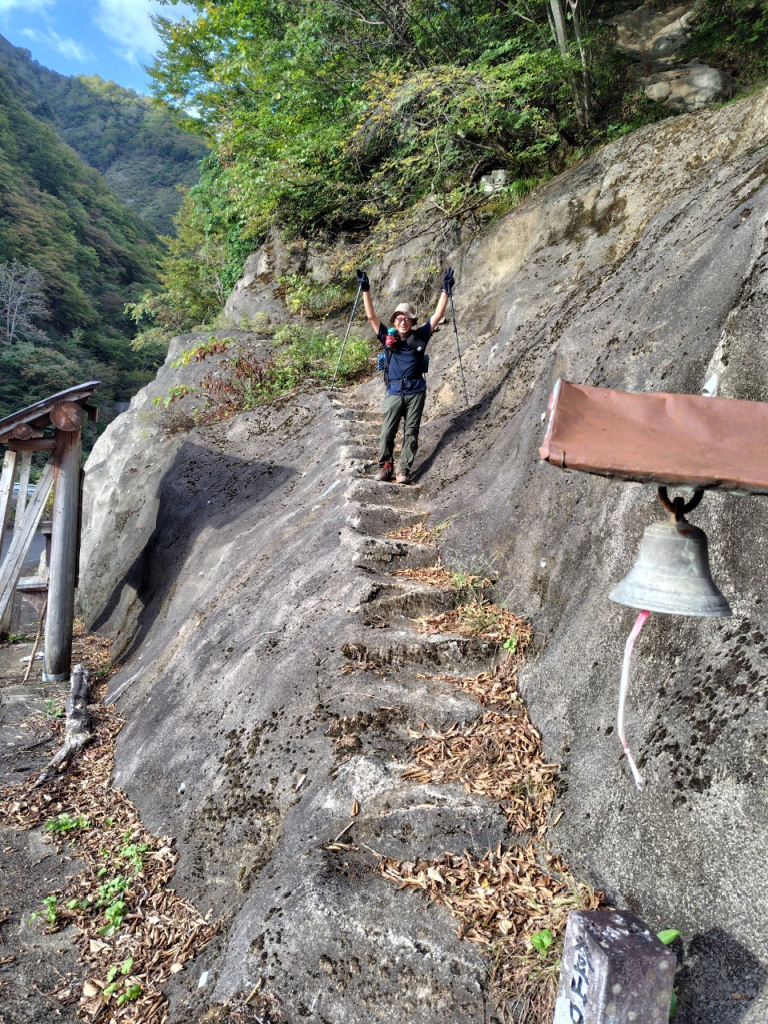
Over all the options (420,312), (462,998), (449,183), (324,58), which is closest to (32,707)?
(462,998)

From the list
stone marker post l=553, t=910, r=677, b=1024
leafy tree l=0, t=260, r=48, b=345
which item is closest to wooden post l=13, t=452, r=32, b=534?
stone marker post l=553, t=910, r=677, b=1024

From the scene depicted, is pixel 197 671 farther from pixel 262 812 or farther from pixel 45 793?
pixel 262 812

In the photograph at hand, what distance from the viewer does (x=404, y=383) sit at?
7238 mm

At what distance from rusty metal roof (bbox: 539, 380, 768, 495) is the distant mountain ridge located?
87925mm

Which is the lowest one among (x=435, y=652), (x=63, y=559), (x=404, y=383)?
(x=63, y=559)

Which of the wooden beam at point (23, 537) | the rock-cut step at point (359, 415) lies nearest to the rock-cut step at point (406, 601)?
the rock-cut step at point (359, 415)

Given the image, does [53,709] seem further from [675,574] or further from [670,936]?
[675,574]

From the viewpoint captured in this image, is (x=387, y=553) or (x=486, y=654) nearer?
(x=486, y=654)

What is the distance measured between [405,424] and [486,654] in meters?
3.35

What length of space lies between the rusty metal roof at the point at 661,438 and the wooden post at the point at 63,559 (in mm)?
8543

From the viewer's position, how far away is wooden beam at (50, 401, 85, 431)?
8867mm

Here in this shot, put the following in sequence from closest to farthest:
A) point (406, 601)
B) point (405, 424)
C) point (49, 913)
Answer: point (49, 913), point (406, 601), point (405, 424)

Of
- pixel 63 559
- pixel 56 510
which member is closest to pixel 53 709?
pixel 63 559

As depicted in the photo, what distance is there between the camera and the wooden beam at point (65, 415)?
8.87 meters
